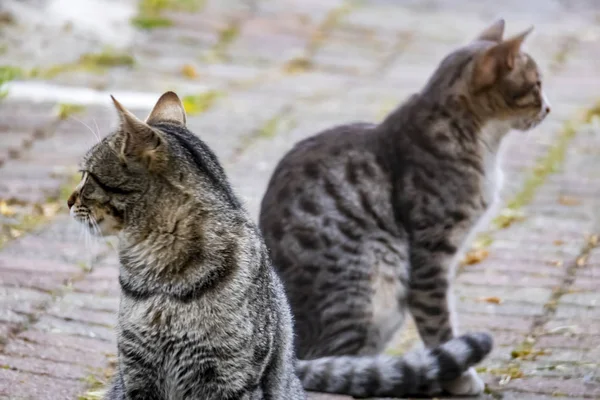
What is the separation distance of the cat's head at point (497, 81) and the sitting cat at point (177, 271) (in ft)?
6.07

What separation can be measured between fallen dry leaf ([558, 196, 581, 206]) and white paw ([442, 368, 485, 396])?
7.65 feet

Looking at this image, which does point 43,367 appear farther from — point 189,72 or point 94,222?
point 189,72

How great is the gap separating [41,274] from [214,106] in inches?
114

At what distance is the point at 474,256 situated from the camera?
19.5ft

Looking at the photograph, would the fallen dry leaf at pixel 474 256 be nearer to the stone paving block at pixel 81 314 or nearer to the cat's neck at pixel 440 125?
the cat's neck at pixel 440 125

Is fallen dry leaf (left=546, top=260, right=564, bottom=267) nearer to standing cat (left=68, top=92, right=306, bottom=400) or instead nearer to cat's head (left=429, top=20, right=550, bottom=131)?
cat's head (left=429, top=20, right=550, bottom=131)

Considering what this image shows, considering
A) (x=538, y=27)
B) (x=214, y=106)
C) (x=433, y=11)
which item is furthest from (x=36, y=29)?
(x=538, y=27)

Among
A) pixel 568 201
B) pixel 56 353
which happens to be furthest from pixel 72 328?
pixel 568 201

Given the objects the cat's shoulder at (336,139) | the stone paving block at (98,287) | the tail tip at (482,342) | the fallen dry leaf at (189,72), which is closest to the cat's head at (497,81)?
the cat's shoulder at (336,139)

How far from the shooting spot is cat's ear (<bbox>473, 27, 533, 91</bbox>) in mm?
5102

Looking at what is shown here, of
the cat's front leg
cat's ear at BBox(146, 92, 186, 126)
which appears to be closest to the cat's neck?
the cat's front leg

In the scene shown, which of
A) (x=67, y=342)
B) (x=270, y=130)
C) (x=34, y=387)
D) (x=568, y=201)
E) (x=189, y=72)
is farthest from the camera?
(x=189, y=72)

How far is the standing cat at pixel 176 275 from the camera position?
3521 mm

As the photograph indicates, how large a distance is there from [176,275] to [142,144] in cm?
45
